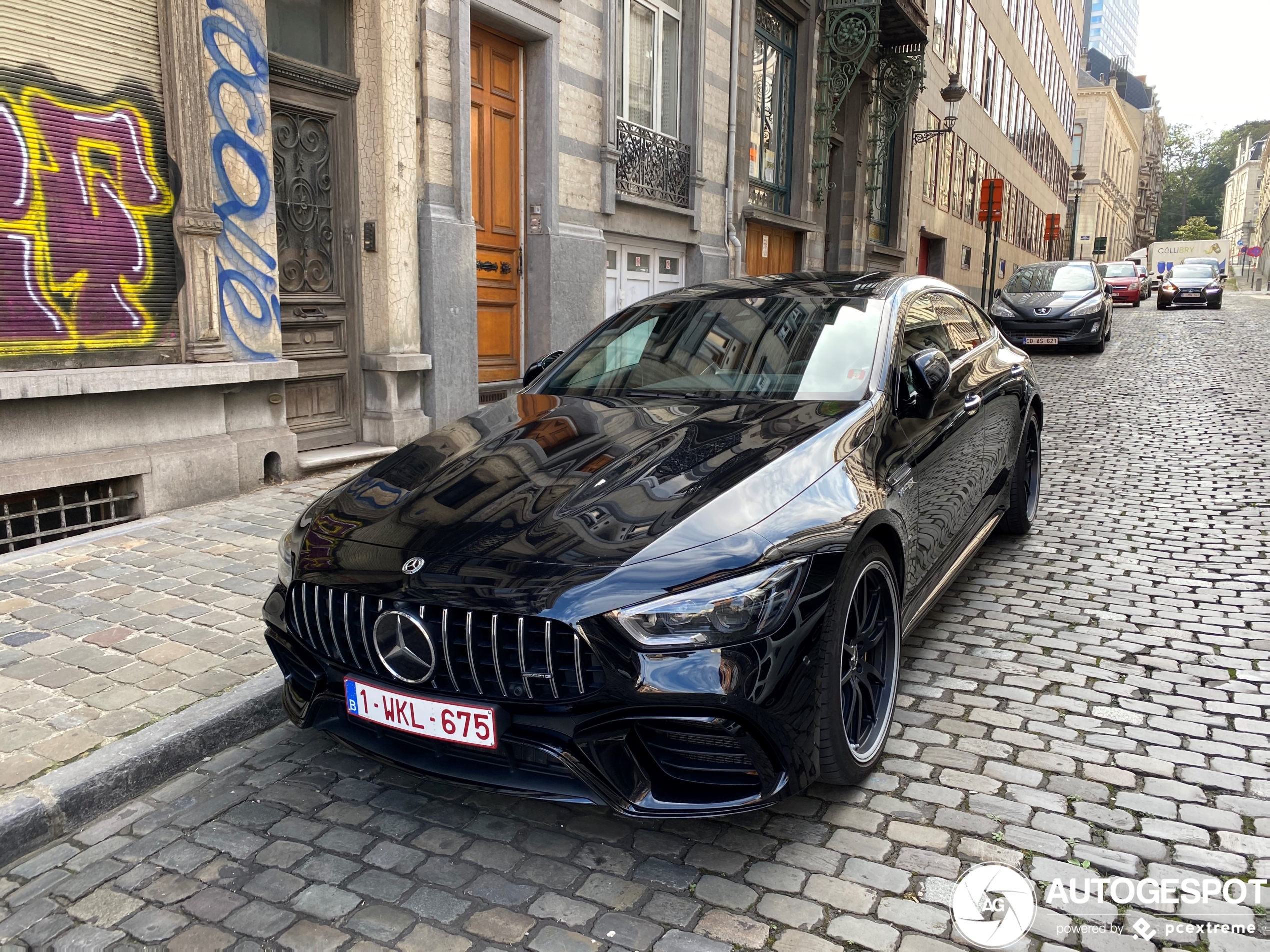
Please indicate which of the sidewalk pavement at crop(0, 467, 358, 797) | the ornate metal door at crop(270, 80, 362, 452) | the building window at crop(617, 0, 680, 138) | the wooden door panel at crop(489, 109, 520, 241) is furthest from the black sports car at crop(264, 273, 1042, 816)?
the building window at crop(617, 0, 680, 138)

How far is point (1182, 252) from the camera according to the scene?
6875 cm

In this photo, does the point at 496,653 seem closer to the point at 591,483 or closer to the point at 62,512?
the point at 591,483

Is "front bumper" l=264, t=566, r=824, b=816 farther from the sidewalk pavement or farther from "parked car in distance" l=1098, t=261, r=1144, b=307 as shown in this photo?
"parked car in distance" l=1098, t=261, r=1144, b=307

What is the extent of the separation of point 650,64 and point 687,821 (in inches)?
435

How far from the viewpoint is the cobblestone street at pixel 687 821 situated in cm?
233

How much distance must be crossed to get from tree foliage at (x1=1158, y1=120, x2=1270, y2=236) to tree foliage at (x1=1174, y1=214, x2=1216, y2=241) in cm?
1218

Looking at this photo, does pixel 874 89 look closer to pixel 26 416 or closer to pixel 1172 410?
pixel 1172 410

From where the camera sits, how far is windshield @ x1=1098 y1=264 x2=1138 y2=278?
107ft

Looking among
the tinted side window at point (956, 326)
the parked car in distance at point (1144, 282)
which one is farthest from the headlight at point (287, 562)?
the parked car in distance at point (1144, 282)

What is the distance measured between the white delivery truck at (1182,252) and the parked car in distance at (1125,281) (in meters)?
39.5

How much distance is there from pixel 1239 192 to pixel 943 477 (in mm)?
133023

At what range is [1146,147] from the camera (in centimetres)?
10306

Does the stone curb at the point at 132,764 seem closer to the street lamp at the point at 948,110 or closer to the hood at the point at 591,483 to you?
the hood at the point at 591,483

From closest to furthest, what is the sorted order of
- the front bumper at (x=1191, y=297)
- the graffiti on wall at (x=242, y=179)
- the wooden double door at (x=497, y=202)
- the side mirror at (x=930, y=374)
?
the side mirror at (x=930, y=374) → the graffiti on wall at (x=242, y=179) → the wooden double door at (x=497, y=202) → the front bumper at (x=1191, y=297)
